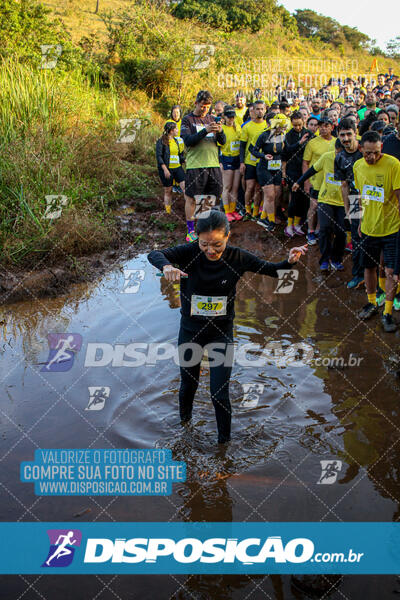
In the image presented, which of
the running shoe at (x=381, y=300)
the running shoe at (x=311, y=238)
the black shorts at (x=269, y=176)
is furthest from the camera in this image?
the black shorts at (x=269, y=176)

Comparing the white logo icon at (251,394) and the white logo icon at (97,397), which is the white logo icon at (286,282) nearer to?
the white logo icon at (251,394)

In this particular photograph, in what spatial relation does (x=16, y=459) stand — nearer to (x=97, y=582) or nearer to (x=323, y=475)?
(x=97, y=582)

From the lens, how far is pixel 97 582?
10.8 feet

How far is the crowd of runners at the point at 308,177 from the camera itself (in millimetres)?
6160

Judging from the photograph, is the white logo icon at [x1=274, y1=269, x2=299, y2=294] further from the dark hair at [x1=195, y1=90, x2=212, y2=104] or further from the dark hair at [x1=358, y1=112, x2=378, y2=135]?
the dark hair at [x1=195, y1=90, x2=212, y2=104]

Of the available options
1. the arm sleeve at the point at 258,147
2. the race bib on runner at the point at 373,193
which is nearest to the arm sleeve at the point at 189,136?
the arm sleeve at the point at 258,147

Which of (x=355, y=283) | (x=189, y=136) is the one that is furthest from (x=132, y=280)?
(x=355, y=283)

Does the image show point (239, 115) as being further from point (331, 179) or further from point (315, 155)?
point (331, 179)

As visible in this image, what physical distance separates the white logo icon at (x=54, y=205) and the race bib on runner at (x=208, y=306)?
6.09 metres

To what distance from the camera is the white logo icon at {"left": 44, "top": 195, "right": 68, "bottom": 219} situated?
9312mm

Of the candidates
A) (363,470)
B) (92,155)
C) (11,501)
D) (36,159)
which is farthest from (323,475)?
(92,155)

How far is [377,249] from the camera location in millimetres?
6340

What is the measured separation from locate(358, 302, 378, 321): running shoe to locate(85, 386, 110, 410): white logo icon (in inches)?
131

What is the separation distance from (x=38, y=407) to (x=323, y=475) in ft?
9.23
